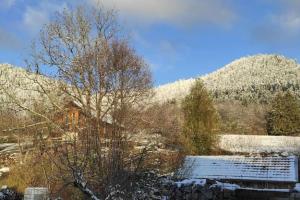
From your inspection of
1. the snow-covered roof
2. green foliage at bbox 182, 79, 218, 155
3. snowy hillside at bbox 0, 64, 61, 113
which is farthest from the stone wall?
green foliage at bbox 182, 79, 218, 155

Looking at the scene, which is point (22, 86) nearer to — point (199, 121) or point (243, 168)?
point (199, 121)

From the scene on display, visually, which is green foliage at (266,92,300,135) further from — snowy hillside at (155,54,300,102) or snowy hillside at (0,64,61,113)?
snowy hillside at (0,64,61,113)

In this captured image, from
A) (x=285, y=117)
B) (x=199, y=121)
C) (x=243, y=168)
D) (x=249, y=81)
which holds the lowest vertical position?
(x=243, y=168)

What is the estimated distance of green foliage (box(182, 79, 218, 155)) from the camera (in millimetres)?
28500

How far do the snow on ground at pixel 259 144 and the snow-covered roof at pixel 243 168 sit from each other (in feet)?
27.2

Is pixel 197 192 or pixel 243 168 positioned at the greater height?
pixel 243 168

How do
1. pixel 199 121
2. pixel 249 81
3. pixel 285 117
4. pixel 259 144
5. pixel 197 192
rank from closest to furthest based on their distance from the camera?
1. pixel 197 192
2. pixel 199 121
3. pixel 259 144
4. pixel 285 117
5. pixel 249 81

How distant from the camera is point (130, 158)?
10016mm

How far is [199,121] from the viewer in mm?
29344

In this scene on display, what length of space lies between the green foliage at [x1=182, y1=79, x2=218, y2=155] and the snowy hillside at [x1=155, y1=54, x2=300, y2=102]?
13880 millimetres

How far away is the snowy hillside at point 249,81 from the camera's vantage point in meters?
51.2

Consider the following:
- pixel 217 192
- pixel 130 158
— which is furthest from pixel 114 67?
pixel 130 158

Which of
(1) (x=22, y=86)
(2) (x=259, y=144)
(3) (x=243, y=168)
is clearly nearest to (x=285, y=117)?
(2) (x=259, y=144)

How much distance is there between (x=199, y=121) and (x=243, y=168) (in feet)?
28.8
